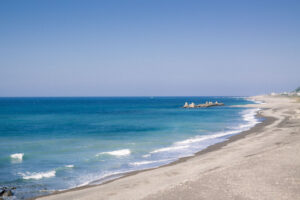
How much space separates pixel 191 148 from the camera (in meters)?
23.7

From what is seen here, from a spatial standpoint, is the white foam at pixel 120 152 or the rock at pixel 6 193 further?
the white foam at pixel 120 152

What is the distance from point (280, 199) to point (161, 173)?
6.61m

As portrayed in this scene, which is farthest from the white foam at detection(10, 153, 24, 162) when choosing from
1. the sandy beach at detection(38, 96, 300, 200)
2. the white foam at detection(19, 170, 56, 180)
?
the sandy beach at detection(38, 96, 300, 200)

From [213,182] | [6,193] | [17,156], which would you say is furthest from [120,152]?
[213,182]

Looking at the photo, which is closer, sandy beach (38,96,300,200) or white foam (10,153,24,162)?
sandy beach (38,96,300,200)

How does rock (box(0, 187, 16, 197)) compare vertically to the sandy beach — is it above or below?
below

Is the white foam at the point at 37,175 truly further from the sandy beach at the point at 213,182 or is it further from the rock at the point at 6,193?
the sandy beach at the point at 213,182

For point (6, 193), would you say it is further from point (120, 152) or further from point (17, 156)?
point (120, 152)

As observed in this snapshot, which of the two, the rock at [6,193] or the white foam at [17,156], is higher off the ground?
the rock at [6,193]

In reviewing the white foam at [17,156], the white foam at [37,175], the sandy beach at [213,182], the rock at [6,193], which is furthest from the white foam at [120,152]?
the rock at [6,193]

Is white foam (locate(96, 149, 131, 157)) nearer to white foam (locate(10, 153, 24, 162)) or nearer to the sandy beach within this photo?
the sandy beach

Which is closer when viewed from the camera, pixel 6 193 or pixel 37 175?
pixel 6 193

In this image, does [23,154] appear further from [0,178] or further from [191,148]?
[191,148]

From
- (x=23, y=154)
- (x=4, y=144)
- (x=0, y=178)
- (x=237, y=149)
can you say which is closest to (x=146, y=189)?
(x=0, y=178)
